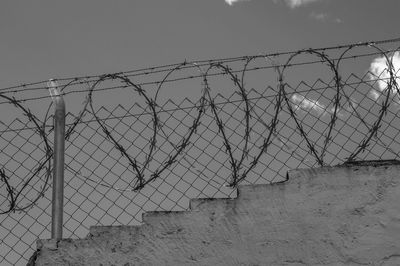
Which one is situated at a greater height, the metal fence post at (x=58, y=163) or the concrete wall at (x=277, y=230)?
the metal fence post at (x=58, y=163)

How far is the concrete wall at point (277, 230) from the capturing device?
11.5 ft

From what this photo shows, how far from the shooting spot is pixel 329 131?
3.74m

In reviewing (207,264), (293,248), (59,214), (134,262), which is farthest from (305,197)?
(59,214)

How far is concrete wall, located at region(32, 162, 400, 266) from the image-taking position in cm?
352

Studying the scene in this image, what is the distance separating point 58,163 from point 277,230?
1350 millimetres

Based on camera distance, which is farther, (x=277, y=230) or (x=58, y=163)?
(x=58, y=163)

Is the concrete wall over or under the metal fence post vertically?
under

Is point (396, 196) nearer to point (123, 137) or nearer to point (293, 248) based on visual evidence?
point (293, 248)

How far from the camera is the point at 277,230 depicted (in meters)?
3.57

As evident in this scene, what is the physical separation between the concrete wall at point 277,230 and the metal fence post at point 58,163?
0.13 meters

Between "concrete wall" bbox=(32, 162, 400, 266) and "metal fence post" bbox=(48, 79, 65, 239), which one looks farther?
"metal fence post" bbox=(48, 79, 65, 239)

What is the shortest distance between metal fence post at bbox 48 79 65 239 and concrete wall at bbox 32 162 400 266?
13 centimetres

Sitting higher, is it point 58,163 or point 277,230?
point 58,163

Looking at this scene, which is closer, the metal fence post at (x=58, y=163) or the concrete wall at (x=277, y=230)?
the concrete wall at (x=277, y=230)
